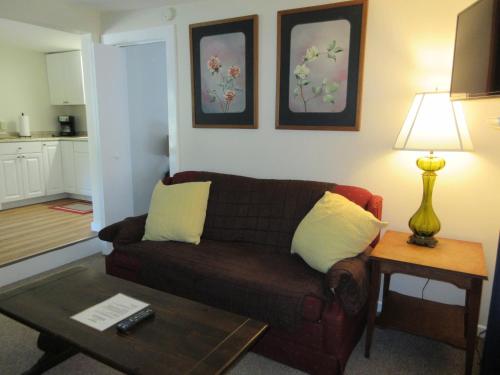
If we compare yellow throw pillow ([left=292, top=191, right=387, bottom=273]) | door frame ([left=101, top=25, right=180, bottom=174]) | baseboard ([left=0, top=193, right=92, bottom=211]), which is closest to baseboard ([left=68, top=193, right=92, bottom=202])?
baseboard ([left=0, top=193, right=92, bottom=211])

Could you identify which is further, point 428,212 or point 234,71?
point 234,71

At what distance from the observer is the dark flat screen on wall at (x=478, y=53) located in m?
1.33

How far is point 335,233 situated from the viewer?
199 cm

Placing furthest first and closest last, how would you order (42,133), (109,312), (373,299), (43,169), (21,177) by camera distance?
1. (42,133)
2. (43,169)
3. (21,177)
4. (373,299)
5. (109,312)

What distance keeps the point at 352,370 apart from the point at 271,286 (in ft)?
2.08

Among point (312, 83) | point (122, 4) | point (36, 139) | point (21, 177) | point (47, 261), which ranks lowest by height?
point (47, 261)

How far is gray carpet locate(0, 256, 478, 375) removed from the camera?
6.31ft

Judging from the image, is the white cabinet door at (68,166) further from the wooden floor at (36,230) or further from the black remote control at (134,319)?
the black remote control at (134,319)

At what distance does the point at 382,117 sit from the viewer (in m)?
2.39

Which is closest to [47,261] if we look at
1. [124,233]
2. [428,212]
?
[124,233]

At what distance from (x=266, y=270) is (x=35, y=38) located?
14.2 feet

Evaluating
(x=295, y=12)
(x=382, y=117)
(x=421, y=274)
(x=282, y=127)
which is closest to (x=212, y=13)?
(x=295, y=12)

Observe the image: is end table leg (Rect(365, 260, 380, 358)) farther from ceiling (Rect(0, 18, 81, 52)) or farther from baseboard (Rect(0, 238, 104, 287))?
ceiling (Rect(0, 18, 81, 52))

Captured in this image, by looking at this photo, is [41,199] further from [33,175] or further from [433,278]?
[433,278]
